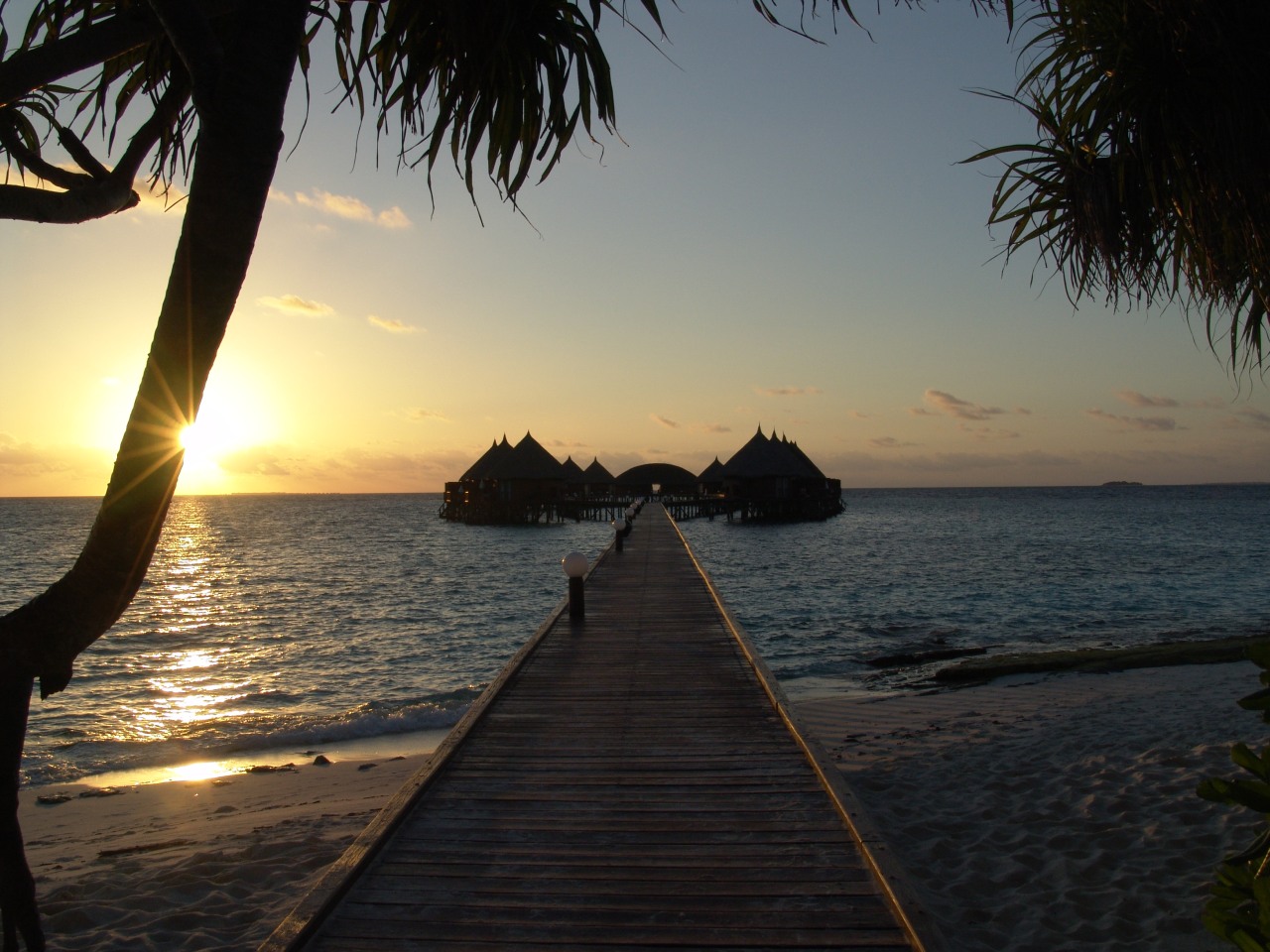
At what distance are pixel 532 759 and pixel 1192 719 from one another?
710 cm

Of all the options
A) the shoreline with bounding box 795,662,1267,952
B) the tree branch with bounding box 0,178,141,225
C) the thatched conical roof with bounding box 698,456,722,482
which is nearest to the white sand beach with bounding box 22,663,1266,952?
the shoreline with bounding box 795,662,1267,952

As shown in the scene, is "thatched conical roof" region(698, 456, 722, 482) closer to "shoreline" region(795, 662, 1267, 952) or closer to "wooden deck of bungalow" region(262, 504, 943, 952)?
"shoreline" region(795, 662, 1267, 952)

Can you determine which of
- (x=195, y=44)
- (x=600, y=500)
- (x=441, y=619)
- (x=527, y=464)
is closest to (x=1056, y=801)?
(x=195, y=44)

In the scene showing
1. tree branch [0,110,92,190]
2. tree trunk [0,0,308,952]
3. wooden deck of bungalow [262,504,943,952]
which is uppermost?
tree branch [0,110,92,190]

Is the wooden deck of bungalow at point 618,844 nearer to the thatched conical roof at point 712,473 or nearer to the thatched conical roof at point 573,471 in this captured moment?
the thatched conical roof at point 712,473

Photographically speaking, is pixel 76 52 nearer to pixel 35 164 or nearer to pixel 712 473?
pixel 35 164

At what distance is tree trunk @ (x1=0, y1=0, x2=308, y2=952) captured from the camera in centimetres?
209

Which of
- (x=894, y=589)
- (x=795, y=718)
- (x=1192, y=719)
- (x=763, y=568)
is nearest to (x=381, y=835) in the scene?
(x=795, y=718)

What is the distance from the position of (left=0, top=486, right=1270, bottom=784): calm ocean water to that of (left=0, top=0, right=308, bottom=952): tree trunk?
771 centimetres

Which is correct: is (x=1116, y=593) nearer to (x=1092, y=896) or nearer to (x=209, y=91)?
(x=1092, y=896)

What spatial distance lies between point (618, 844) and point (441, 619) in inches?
627

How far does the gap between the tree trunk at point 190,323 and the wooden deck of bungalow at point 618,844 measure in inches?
47.8

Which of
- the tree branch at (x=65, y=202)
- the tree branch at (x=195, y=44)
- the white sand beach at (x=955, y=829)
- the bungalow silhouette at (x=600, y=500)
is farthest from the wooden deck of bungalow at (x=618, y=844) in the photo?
the bungalow silhouette at (x=600, y=500)

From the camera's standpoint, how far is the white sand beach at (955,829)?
4.65 meters
